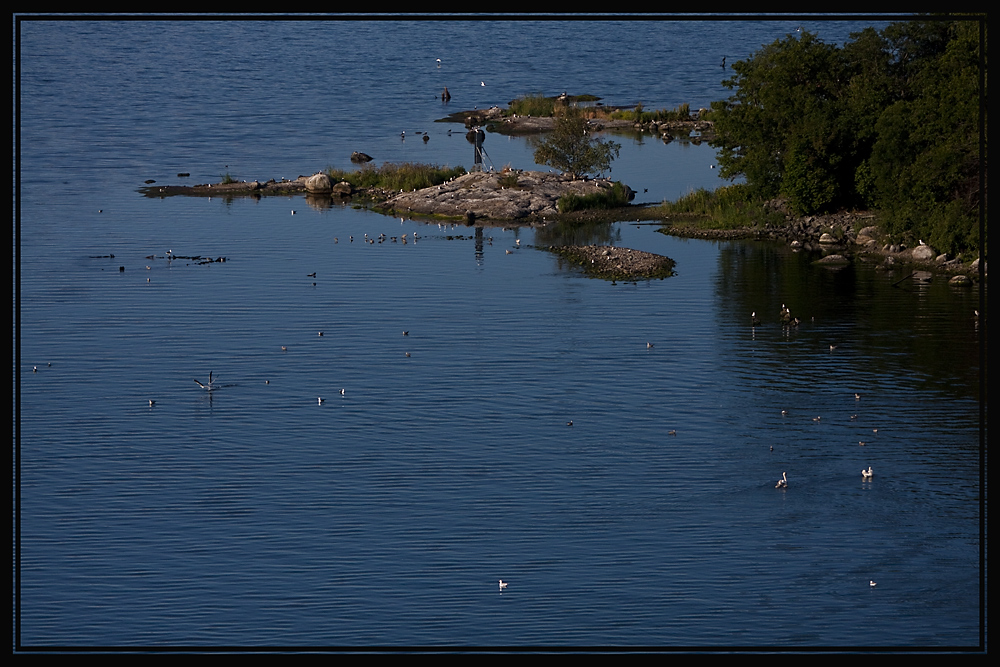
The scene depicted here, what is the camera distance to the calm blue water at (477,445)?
1781 inches

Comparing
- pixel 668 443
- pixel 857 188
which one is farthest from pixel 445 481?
pixel 857 188

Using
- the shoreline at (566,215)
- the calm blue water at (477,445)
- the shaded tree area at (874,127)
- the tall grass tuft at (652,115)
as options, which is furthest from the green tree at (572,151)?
the tall grass tuft at (652,115)

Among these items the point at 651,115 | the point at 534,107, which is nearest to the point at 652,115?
the point at 651,115

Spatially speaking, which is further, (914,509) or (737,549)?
(914,509)

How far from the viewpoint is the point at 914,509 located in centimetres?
5234

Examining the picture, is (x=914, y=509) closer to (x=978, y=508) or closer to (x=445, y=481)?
(x=978, y=508)

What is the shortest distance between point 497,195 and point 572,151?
933cm

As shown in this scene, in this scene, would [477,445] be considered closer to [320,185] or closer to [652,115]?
[320,185]

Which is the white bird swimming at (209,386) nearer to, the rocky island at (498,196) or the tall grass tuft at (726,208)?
the rocky island at (498,196)

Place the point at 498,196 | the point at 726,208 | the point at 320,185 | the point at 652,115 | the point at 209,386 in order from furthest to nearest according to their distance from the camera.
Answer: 1. the point at 652,115
2. the point at 320,185
3. the point at 498,196
4. the point at 726,208
5. the point at 209,386

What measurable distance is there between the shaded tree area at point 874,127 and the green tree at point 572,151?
46.6 feet

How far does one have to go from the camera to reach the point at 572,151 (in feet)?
373

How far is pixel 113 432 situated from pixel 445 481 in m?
16.8

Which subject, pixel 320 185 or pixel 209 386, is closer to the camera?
pixel 209 386
